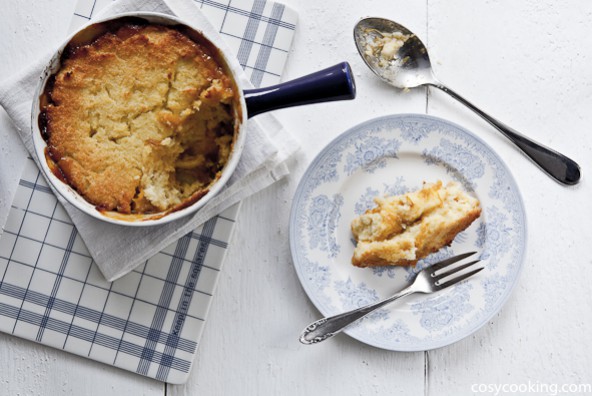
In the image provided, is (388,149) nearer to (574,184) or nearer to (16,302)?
(574,184)

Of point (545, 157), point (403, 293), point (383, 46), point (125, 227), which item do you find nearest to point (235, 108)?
point (125, 227)

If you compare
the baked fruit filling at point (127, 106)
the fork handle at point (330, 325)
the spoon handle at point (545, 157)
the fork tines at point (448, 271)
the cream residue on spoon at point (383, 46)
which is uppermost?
the cream residue on spoon at point (383, 46)

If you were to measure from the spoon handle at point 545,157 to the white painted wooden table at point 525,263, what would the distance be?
27mm

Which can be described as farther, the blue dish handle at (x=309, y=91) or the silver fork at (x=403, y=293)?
the silver fork at (x=403, y=293)

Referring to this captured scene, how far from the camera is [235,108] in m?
1.46

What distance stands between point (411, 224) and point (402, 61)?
0.51 m

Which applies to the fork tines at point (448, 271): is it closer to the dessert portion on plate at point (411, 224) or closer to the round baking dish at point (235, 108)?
the dessert portion on plate at point (411, 224)

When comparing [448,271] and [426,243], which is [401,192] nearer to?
[426,243]

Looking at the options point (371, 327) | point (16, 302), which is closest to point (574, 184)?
point (371, 327)

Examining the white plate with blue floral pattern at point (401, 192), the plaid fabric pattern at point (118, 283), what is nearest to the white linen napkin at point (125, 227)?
the plaid fabric pattern at point (118, 283)

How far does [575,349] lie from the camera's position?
192 cm

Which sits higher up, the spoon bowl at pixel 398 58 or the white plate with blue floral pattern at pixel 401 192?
the spoon bowl at pixel 398 58

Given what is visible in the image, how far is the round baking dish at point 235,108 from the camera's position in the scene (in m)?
1.39

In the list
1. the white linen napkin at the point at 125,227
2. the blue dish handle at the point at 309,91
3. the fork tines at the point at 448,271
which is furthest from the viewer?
the fork tines at the point at 448,271
